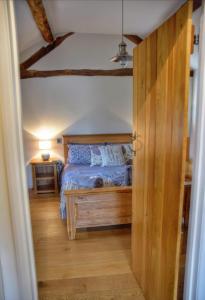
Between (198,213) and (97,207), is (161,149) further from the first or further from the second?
(97,207)

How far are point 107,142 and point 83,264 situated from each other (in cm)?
249

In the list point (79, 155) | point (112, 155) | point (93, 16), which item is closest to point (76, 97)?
point (79, 155)

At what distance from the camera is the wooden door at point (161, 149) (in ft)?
4.16

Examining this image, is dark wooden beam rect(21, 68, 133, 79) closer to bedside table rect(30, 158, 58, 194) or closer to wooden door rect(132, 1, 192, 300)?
bedside table rect(30, 158, 58, 194)

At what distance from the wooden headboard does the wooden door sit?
2481 millimetres

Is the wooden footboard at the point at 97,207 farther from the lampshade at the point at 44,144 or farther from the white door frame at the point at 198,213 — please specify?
the lampshade at the point at 44,144

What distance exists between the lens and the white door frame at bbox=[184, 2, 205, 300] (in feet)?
4.03

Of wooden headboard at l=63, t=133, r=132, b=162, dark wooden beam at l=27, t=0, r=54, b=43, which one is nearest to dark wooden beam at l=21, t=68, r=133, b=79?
dark wooden beam at l=27, t=0, r=54, b=43

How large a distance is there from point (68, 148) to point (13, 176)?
3.03 m

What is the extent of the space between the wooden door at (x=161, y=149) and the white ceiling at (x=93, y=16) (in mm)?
973

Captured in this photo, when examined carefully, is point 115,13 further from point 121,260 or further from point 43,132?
point 121,260

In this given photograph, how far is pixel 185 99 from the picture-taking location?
123 centimetres

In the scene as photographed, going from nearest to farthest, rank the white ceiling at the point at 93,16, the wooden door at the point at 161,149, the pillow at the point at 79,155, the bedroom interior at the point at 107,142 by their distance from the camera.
A: the wooden door at the point at 161,149 → the bedroom interior at the point at 107,142 → the white ceiling at the point at 93,16 → the pillow at the point at 79,155

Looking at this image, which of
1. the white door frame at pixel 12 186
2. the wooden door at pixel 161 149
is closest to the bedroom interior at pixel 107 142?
the wooden door at pixel 161 149
